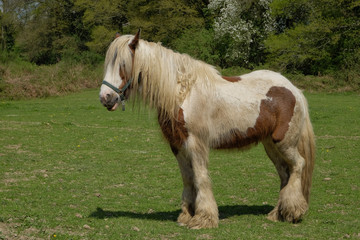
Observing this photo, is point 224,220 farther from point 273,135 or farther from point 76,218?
point 76,218

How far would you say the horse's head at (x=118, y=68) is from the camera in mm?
5836

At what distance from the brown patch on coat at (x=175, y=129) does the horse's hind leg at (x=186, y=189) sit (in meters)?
0.16

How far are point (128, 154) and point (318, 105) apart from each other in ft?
49.0

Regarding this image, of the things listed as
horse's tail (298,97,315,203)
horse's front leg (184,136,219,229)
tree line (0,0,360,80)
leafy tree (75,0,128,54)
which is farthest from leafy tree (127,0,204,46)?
horse's front leg (184,136,219,229)

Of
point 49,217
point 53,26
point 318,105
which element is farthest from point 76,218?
point 53,26

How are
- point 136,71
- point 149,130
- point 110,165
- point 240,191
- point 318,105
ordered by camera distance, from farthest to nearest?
point 318,105
point 149,130
point 110,165
point 240,191
point 136,71

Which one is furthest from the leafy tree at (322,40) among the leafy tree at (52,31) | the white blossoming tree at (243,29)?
the leafy tree at (52,31)

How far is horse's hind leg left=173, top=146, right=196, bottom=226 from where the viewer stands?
6.20m

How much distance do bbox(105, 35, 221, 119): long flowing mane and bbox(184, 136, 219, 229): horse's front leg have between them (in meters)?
0.55

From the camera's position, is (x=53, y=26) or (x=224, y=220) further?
(x=53, y=26)

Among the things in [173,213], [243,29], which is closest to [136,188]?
[173,213]

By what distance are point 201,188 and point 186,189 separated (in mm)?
407

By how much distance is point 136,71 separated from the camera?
5.95 m

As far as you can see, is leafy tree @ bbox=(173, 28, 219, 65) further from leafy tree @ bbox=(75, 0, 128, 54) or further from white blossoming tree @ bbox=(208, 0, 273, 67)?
leafy tree @ bbox=(75, 0, 128, 54)
